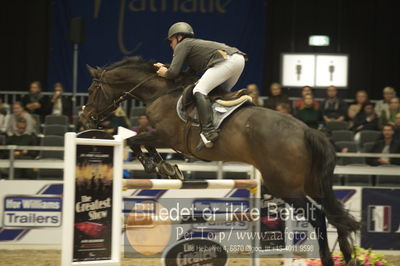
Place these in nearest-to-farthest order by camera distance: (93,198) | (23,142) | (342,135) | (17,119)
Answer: (93,198) → (23,142) → (17,119) → (342,135)

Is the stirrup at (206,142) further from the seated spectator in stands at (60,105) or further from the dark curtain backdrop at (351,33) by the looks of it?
the dark curtain backdrop at (351,33)

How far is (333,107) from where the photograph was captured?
11289 millimetres

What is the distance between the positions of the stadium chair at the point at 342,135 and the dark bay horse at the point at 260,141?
4102 mm

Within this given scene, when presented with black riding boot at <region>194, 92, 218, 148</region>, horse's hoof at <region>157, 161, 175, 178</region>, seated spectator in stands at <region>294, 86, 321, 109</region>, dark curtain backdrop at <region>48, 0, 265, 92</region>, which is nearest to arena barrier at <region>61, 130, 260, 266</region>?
horse's hoof at <region>157, 161, 175, 178</region>

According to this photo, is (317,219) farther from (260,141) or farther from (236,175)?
(236,175)

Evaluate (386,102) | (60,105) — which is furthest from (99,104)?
(386,102)

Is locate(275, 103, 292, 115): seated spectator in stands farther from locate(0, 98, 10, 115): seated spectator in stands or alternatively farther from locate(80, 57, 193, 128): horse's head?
locate(0, 98, 10, 115): seated spectator in stands

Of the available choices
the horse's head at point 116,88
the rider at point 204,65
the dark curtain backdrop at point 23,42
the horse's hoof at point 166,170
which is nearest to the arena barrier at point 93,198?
the horse's hoof at point 166,170

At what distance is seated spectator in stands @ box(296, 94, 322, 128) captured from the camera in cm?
1053

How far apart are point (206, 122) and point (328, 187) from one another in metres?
1.26

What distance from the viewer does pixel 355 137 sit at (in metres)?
10.8

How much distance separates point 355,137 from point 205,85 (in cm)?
499

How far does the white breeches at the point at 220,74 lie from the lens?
649cm

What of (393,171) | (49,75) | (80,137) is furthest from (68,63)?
(80,137)
